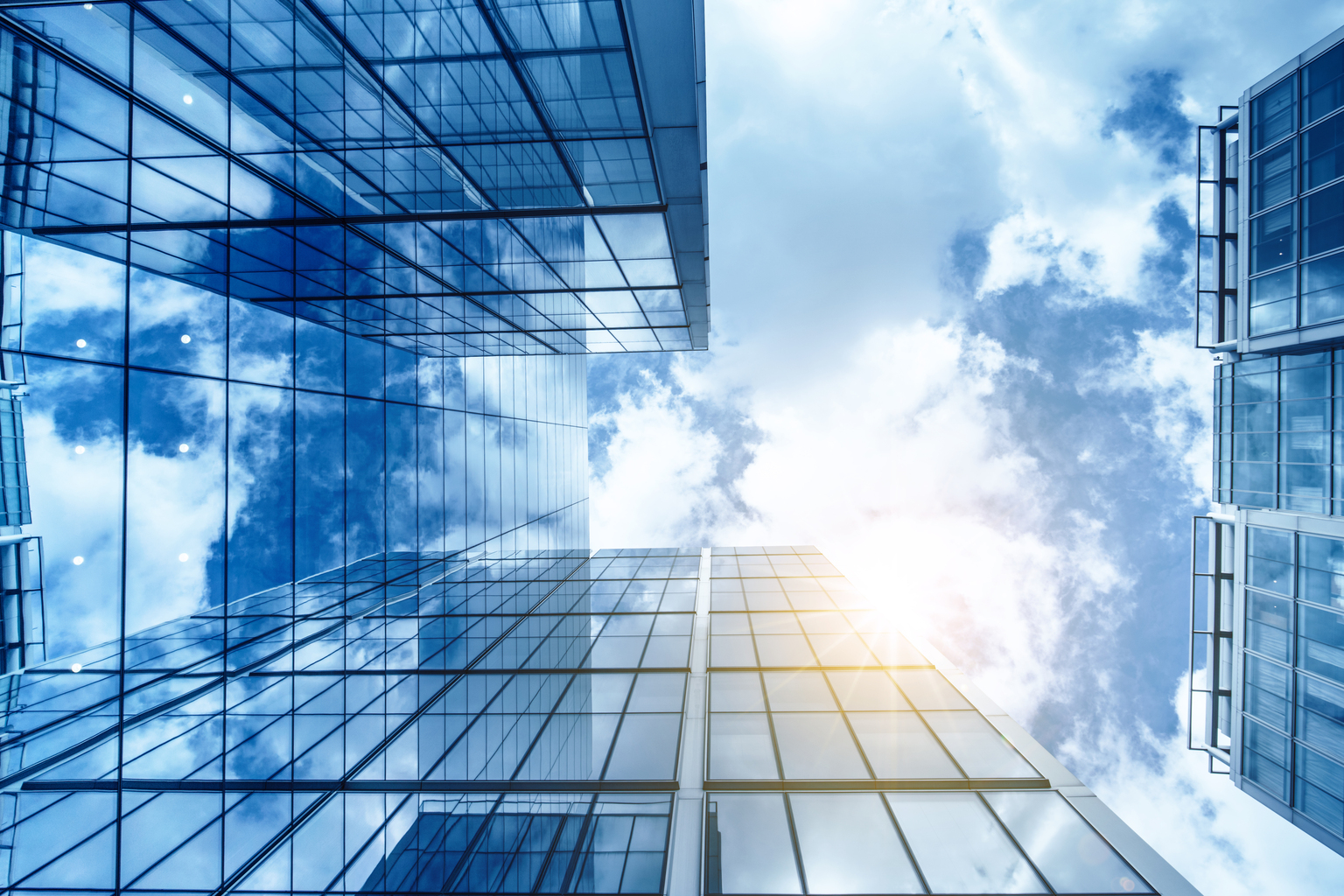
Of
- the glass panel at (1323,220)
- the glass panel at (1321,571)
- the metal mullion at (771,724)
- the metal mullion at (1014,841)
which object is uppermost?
the glass panel at (1323,220)

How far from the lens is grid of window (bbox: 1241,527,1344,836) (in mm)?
18172

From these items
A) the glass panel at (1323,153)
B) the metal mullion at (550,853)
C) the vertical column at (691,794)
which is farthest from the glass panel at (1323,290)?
the metal mullion at (550,853)

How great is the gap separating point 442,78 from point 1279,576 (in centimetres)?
3195

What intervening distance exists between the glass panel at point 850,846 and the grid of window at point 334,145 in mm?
10962

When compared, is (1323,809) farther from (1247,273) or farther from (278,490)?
(278,490)

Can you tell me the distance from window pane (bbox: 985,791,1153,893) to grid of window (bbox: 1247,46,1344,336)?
22386mm

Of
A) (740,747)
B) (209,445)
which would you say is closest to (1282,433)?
(740,747)

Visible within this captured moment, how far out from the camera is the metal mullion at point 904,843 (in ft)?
20.7

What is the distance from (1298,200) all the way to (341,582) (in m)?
35.7

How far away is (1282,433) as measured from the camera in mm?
20484

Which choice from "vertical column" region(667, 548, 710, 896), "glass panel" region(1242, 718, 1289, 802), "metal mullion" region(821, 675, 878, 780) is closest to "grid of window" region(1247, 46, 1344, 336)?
"glass panel" region(1242, 718, 1289, 802)

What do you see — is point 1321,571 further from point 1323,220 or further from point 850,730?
point 850,730

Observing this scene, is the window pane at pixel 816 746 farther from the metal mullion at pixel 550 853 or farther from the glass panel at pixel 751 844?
the metal mullion at pixel 550 853

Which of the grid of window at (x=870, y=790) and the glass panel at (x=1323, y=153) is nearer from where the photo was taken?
the grid of window at (x=870, y=790)
